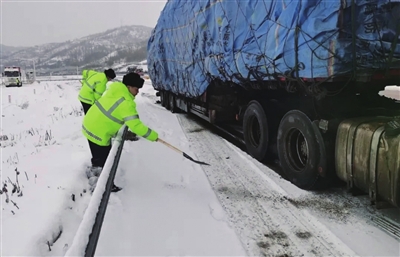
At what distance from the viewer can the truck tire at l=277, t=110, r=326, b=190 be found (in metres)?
4.33

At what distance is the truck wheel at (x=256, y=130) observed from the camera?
231 inches

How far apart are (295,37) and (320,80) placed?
1.88ft

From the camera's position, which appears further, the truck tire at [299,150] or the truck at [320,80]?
the truck tire at [299,150]

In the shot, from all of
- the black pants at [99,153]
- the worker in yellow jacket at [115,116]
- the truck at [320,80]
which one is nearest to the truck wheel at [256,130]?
the truck at [320,80]

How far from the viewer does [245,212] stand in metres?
4.05

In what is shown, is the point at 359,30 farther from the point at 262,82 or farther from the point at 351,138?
the point at 262,82

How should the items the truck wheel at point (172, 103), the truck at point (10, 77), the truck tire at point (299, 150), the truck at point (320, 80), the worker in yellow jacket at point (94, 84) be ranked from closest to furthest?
the truck at point (320, 80), the truck tire at point (299, 150), the worker in yellow jacket at point (94, 84), the truck wheel at point (172, 103), the truck at point (10, 77)

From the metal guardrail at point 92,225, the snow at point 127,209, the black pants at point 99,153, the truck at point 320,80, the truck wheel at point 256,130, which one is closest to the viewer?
the metal guardrail at point 92,225

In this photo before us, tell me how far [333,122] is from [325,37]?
1.13 m

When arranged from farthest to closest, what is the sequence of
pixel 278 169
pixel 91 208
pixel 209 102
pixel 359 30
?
pixel 209 102 < pixel 278 169 < pixel 359 30 < pixel 91 208

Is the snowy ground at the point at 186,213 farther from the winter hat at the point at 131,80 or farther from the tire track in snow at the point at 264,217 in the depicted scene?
the winter hat at the point at 131,80

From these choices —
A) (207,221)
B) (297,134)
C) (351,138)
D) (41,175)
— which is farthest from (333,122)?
(41,175)

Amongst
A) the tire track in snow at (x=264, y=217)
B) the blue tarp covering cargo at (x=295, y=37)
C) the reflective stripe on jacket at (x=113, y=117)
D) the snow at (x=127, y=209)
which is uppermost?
the blue tarp covering cargo at (x=295, y=37)

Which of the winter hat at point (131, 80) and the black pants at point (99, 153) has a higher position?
the winter hat at point (131, 80)
